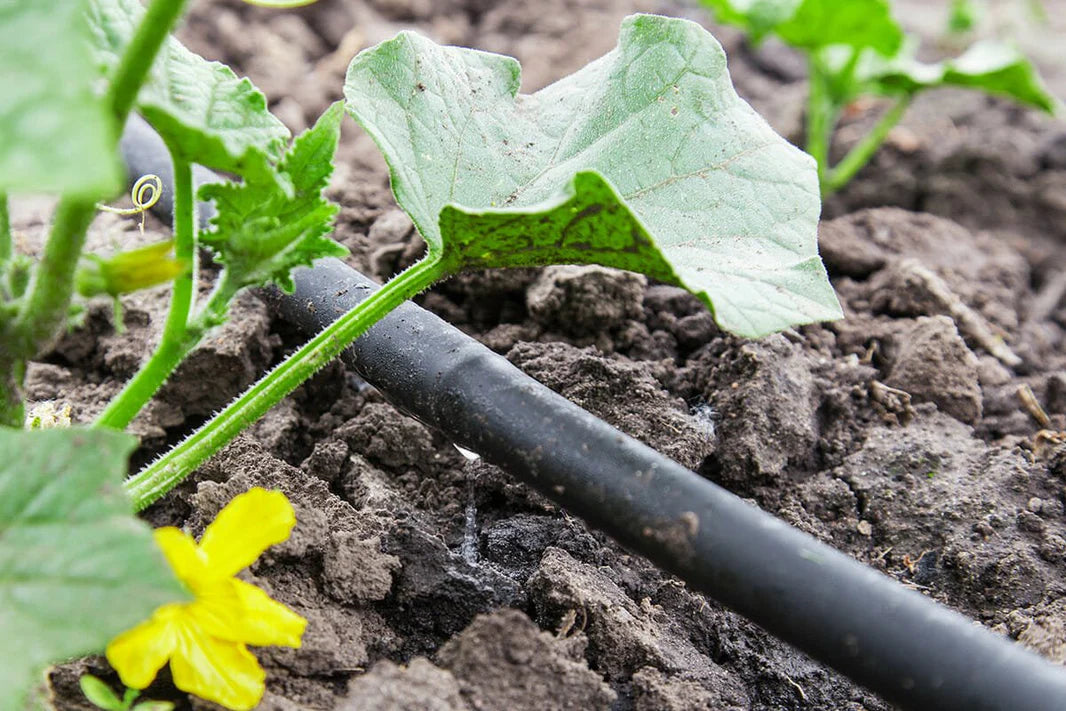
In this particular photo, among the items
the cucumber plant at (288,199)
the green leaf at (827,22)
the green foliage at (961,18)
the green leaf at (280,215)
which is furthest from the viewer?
the green foliage at (961,18)

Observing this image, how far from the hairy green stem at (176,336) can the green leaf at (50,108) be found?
0.43 metres

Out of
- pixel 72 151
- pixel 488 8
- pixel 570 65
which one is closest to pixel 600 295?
pixel 72 151

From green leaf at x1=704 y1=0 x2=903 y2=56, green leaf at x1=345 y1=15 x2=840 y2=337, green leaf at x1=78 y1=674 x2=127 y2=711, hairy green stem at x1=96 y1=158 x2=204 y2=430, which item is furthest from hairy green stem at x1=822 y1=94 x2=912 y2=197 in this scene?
green leaf at x1=78 y1=674 x2=127 y2=711

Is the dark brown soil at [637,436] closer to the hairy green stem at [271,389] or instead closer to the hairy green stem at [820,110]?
the hairy green stem at [271,389]

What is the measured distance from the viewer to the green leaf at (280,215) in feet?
4.02

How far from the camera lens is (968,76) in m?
3.08

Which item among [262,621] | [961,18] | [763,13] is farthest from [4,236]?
[961,18]

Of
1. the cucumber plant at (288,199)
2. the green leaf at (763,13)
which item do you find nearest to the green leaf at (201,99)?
the cucumber plant at (288,199)

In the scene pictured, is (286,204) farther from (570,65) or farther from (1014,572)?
(570,65)

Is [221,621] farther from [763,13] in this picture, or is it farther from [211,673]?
[763,13]

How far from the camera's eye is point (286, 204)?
1.28 m

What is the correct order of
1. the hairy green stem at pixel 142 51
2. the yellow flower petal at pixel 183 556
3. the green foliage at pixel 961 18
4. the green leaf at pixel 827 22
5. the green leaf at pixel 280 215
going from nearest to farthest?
the hairy green stem at pixel 142 51
the yellow flower petal at pixel 183 556
the green leaf at pixel 280 215
the green leaf at pixel 827 22
the green foliage at pixel 961 18

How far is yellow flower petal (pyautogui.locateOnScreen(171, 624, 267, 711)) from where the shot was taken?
1.15 m

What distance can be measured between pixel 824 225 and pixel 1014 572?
4.01 ft
